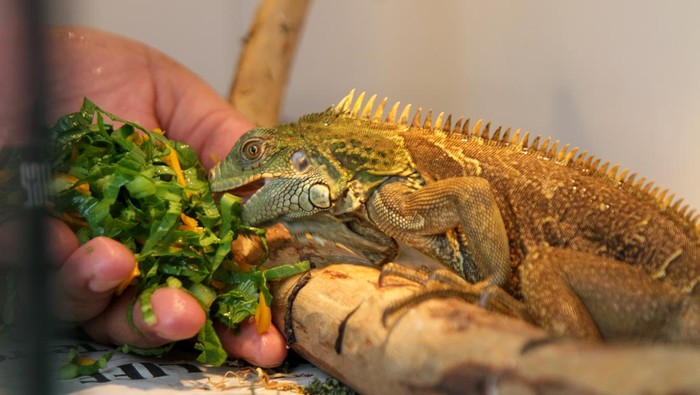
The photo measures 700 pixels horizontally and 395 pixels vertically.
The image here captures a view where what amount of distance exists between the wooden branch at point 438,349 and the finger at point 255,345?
0.19 feet

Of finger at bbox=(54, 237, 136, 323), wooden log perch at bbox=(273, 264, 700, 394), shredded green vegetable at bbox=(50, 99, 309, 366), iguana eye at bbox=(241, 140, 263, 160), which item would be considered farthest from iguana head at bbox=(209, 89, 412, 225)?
finger at bbox=(54, 237, 136, 323)

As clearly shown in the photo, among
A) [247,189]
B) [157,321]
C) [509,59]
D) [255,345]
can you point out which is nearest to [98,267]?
[157,321]

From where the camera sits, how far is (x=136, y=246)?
2.37 metres

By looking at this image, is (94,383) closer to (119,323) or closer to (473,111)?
(119,323)

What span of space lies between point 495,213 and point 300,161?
0.69 metres

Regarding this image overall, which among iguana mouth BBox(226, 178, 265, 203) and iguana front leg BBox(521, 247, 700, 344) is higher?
iguana front leg BBox(521, 247, 700, 344)

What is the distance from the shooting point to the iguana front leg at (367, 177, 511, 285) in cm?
210

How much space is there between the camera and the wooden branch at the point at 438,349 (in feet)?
4.07

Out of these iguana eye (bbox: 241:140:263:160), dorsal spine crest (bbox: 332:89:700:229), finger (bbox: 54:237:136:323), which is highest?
dorsal spine crest (bbox: 332:89:700:229)

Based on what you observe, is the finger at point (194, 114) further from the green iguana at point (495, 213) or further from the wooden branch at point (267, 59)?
the green iguana at point (495, 213)

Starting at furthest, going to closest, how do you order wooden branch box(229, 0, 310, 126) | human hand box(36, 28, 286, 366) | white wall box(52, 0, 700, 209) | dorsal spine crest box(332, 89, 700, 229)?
wooden branch box(229, 0, 310, 126) → white wall box(52, 0, 700, 209) → dorsal spine crest box(332, 89, 700, 229) → human hand box(36, 28, 286, 366)

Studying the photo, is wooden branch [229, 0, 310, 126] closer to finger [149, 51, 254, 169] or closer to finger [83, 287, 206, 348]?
finger [149, 51, 254, 169]

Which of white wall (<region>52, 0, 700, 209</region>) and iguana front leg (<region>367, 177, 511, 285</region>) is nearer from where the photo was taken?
iguana front leg (<region>367, 177, 511, 285</region>)

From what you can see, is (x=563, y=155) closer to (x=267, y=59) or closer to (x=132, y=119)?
(x=132, y=119)
